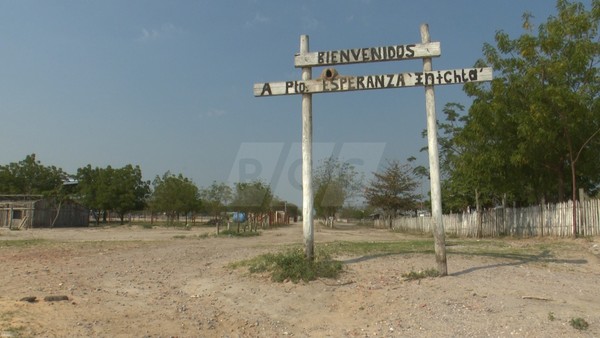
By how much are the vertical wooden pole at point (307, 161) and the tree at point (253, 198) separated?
1271 inches

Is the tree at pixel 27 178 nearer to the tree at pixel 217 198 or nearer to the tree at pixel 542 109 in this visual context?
the tree at pixel 217 198

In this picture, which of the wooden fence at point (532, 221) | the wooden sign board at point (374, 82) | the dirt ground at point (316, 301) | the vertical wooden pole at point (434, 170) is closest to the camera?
the dirt ground at point (316, 301)

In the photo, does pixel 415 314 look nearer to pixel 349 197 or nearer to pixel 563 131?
pixel 563 131

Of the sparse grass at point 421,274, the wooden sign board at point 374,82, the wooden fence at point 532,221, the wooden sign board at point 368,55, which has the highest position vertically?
the wooden sign board at point 368,55

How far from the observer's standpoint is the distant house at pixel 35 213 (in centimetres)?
3941

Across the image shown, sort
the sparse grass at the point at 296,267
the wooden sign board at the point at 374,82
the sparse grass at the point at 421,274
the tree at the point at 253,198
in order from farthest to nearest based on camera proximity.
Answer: the tree at the point at 253,198, the wooden sign board at the point at 374,82, the sparse grass at the point at 296,267, the sparse grass at the point at 421,274

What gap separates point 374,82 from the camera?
955 centimetres

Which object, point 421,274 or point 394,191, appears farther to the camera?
point 394,191

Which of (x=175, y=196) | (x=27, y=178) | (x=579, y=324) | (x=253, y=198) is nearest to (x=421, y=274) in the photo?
(x=579, y=324)

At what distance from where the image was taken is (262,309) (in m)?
7.33

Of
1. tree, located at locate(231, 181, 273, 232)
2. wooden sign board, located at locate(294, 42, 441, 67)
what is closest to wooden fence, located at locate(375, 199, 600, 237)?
wooden sign board, located at locate(294, 42, 441, 67)

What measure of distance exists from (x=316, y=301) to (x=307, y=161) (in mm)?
3116

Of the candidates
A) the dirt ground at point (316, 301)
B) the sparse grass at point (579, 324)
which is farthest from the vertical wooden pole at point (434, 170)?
the sparse grass at point (579, 324)

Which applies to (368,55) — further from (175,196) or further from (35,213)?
(175,196)
